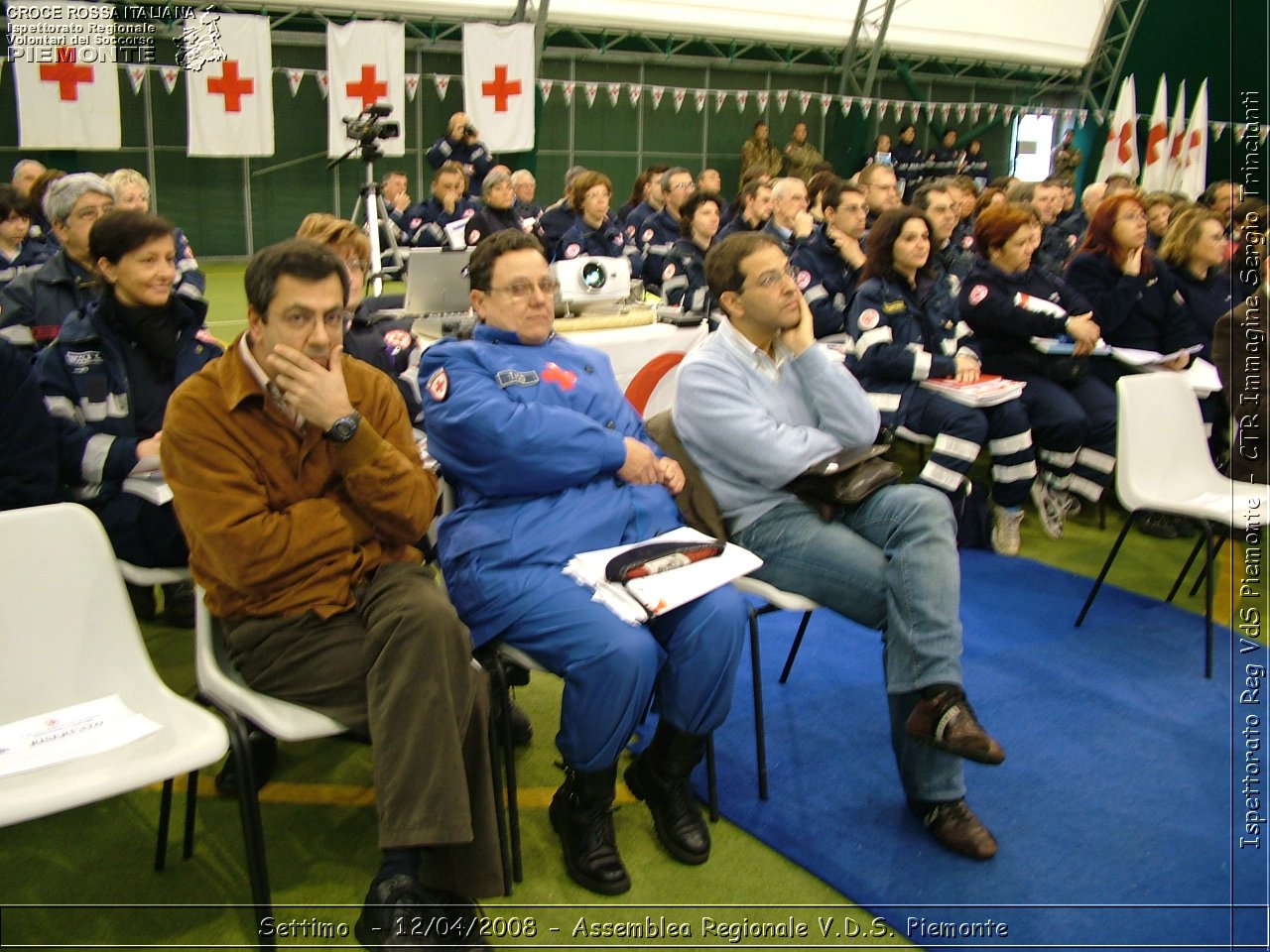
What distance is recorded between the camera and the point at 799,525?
247 cm

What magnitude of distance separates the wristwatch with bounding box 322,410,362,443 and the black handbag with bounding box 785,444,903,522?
3.47 feet

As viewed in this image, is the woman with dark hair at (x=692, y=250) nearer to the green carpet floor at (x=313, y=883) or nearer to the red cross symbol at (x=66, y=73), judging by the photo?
the green carpet floor at (x=313, y=883)

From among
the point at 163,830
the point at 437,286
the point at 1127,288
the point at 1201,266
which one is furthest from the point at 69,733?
the point at 1201,266

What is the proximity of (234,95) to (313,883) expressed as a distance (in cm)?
1004

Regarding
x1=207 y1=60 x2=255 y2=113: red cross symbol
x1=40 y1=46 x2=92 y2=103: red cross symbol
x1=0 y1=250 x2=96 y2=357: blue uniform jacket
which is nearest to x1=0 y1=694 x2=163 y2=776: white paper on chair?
x1=0 y1=250 x2=96 y2=357: blue uniform jacket

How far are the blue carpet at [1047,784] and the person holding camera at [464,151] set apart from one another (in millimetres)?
7323

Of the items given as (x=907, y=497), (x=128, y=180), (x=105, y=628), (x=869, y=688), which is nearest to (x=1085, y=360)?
(x=869, y=688)

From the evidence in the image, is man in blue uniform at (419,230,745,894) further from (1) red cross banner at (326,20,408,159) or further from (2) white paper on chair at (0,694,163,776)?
(1) red cross banner at (326,20,408,159)

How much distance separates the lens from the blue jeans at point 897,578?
2.22 meters

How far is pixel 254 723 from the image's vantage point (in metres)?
1.92

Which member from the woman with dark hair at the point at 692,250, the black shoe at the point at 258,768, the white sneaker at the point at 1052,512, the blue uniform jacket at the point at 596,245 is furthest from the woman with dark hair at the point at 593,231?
the black shoe at the point at 258,768

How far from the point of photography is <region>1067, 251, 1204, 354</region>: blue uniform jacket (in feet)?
15.4

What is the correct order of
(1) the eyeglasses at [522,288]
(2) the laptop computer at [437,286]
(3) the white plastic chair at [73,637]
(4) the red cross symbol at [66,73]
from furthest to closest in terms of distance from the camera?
(4) the red cross symbol at [66,73], (2) the laptop computer at [437,286], (1) the eyeglasses at [522,288], (3) the white plastic chair at [73,637]

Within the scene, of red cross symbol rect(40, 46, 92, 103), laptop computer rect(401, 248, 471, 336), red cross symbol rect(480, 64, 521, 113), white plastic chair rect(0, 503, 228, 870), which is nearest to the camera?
white plastic chair rect(0, 503, 228, 870)
